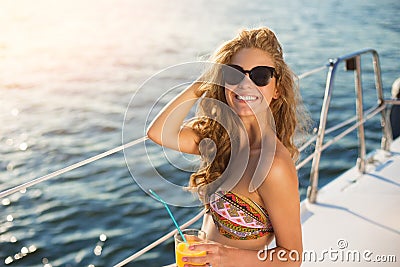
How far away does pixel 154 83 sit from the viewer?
160cm

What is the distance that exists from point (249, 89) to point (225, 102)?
0.16 metres

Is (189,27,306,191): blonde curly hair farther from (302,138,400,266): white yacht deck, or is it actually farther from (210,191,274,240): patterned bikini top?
(302,138,400,266): white yacht deck

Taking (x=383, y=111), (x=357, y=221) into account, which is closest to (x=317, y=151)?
(x=357, y=221)

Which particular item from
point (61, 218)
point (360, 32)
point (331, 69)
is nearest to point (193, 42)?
point (360, 32)

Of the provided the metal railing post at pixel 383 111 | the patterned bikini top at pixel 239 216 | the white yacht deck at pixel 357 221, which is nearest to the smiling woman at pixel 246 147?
the patterned bikini top at pixel 239 216

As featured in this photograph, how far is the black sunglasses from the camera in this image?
61.0 inches

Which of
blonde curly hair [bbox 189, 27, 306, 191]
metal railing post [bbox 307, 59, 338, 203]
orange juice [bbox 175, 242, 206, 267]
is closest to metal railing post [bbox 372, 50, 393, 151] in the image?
metal railing post [bbox 307, 59, 338, 203]

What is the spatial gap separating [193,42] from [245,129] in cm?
1030

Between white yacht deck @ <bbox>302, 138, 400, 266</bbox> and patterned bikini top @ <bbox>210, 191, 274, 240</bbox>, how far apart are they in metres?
0.79

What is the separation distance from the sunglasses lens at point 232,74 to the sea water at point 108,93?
0.46ft

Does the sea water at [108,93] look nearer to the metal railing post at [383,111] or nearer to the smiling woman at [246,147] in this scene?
the smiling woman at [246,147]

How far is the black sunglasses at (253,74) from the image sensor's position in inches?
61.0

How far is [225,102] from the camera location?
5.60 ft

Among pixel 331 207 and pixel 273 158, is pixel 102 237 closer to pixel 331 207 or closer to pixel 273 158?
pixel 331 207
